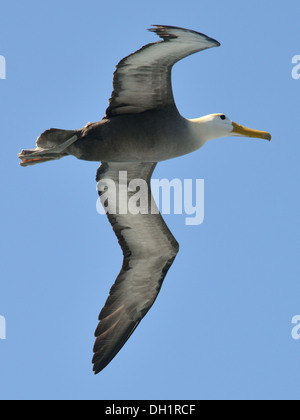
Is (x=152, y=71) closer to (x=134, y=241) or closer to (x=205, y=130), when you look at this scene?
(x=205, y=130)

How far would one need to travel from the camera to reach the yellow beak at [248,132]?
16.1 metres

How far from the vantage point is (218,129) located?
15.7 metres

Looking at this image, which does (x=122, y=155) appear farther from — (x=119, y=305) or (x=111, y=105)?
(x=119, y=305)

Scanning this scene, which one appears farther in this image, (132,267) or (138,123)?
(132,267)

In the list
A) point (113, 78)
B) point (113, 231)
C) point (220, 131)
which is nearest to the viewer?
point (113, 78)

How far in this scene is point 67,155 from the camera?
49.0ft

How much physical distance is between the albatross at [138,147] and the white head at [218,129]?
0.05ft

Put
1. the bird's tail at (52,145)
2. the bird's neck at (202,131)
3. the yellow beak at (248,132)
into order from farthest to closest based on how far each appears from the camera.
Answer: the yellow beak at (248,132) → the bird's neck at (202,131) → the bird's tail at (52,145)

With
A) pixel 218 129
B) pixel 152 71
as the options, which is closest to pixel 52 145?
pixel 152 71

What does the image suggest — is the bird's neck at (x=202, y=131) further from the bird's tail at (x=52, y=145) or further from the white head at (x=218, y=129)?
the bird's tail at (x=52, y=145)

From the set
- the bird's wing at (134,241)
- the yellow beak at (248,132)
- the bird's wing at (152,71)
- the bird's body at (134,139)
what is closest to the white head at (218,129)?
the yellow beak at (248,132)
